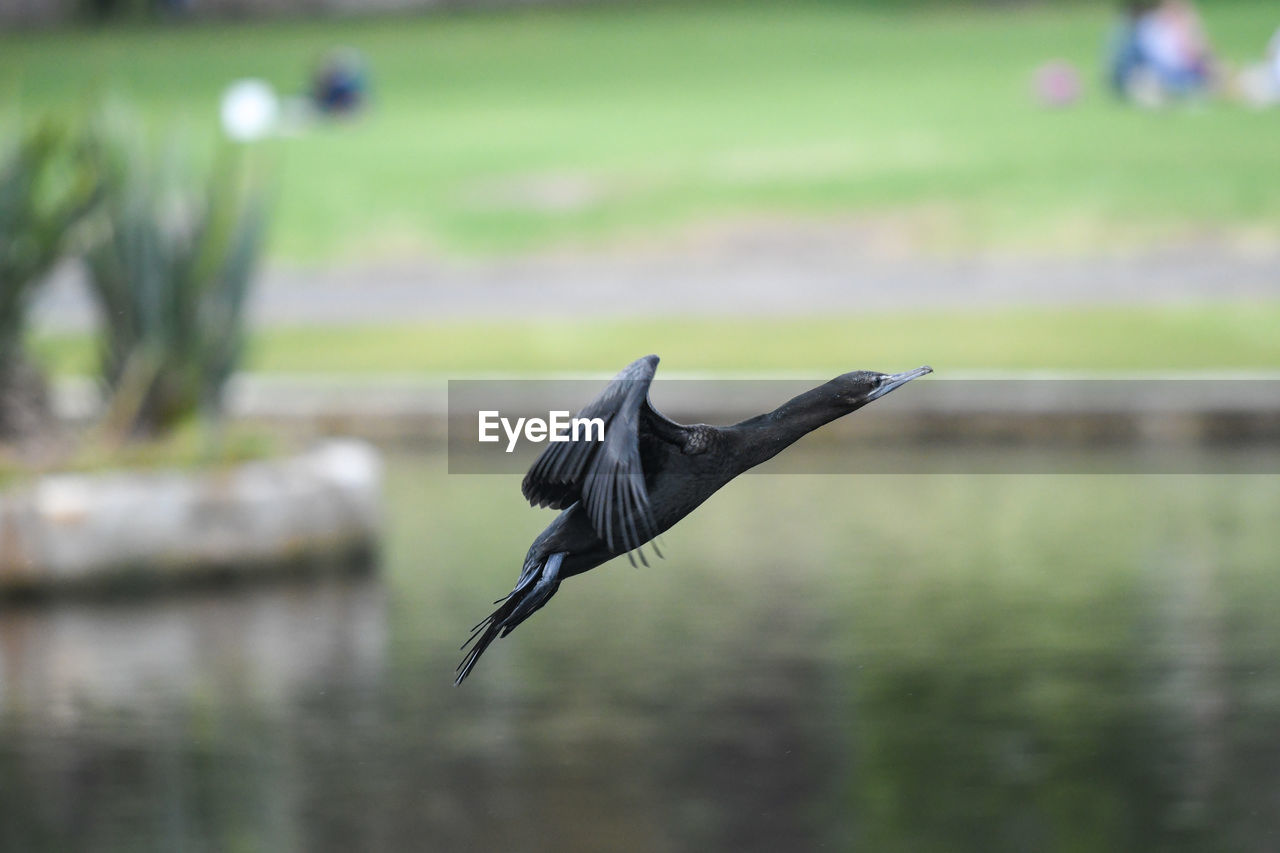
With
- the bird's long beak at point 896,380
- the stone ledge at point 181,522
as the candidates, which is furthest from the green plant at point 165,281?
the bird's long beak at point 896,380

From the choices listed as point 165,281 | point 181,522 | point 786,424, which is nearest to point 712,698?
point 181,522

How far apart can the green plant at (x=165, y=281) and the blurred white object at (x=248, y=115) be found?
11284 mm

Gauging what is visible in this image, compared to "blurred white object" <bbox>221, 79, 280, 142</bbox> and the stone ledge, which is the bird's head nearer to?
the stone ledge

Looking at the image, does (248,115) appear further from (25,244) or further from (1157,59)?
(25,244)

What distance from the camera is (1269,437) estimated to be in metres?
11.4

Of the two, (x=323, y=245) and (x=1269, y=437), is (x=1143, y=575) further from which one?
(x=323, y=245)

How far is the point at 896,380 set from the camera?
2574 mm

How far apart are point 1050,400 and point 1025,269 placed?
4.69m

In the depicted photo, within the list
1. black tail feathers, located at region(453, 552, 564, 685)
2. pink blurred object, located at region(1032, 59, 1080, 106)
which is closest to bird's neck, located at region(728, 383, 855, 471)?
black tail feathers, located at region(453, 552, 564, 685)

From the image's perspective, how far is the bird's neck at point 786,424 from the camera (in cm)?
271

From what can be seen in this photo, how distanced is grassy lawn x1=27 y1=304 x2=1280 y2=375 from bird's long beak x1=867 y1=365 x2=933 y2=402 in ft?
34.9

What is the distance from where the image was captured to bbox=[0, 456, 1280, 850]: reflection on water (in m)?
5.91

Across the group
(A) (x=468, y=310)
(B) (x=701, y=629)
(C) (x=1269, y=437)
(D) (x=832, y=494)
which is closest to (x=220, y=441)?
(B) (x=701, y=629)

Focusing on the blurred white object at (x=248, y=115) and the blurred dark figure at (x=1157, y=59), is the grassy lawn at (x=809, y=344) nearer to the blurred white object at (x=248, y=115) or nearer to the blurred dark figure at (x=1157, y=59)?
the blurred white object at (x=248, y=115)
